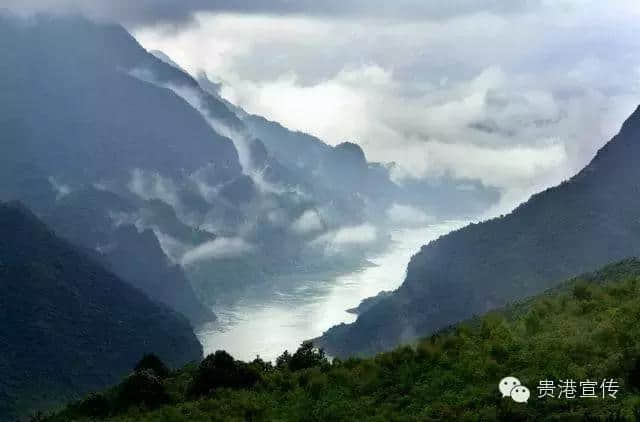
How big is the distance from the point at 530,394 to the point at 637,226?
185259 millimetres

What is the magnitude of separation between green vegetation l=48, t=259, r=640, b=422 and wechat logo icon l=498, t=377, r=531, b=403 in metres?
0.28

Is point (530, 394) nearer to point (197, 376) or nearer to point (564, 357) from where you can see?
point (564, 357)

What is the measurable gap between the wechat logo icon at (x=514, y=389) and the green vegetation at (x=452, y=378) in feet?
0.91

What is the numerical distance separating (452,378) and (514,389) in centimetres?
463

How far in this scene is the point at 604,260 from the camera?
18638 centimetres

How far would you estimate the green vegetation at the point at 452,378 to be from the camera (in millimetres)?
25500

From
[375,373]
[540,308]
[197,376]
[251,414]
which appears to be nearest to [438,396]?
[375,373]

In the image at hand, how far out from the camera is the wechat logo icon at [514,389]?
83.8 feet

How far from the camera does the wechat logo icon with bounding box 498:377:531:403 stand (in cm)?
2553

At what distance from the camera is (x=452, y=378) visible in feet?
101

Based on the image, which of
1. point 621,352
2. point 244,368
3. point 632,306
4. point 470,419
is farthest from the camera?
point 244,368

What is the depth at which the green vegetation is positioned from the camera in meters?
25.5

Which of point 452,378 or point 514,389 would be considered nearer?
point 514,389

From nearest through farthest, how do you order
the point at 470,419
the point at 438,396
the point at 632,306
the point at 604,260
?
the point at 470,419, the point at 438,396, the point at 632,306, the point at 604,260
